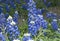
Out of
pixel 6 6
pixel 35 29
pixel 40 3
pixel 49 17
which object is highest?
Result: pixel 40 3

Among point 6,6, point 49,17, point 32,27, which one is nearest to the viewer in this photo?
point 32,27

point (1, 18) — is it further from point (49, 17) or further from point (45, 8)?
point (45, 8)

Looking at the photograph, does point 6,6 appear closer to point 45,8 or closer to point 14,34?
point 45,8

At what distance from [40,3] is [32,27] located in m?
4.05

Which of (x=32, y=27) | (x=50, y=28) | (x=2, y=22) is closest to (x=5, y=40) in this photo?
(x=32, y=27)

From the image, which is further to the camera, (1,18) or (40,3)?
(40,3)

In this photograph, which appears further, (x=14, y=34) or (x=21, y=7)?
(x=21, y=7)

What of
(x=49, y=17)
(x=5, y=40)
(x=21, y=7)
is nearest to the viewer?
(x=5, y=40)

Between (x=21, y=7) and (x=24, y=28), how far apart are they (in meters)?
2.36

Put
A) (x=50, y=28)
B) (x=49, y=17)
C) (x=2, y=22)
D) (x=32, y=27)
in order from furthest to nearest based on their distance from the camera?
1. (x=49, y=17)
2. (x=50, y=28)
3. (x=2, y=22)
4. (x=32, y=27)

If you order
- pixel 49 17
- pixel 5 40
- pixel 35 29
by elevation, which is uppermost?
pixel 49 17

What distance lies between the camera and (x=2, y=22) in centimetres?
594

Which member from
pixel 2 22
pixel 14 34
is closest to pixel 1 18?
pixel 2 22

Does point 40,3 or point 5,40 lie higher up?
point 40,3
